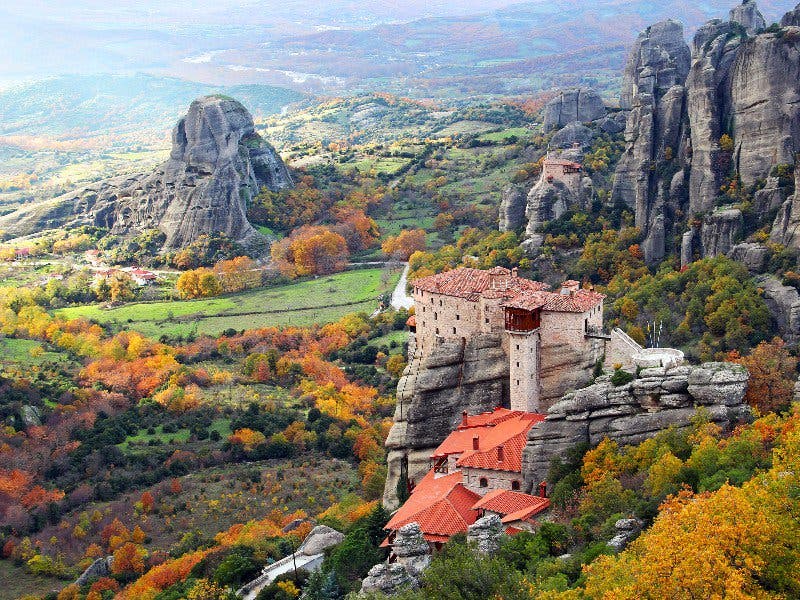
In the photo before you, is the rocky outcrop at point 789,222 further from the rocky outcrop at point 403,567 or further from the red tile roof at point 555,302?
the rocky outcrop at point 403,567

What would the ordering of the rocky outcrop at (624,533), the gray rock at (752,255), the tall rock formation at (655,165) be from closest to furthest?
the rocky outcrop at (624,533) < the gray rock at (752,255) < the tall rock formation at (655,165)

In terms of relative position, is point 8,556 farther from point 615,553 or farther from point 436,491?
point 615,553

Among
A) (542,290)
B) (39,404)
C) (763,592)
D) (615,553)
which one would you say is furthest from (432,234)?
(763,592)

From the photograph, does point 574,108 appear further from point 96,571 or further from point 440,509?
point 440,509

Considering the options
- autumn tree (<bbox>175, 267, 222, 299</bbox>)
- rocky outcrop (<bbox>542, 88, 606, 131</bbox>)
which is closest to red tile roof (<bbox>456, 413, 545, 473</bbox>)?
rocky outcrop (<bbox>542, 88, 606, 131</bbox>)

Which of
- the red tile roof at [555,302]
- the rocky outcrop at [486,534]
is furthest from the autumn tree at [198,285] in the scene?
the rocky outcrop at [486,534]

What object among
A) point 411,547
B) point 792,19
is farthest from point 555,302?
point 792,19
